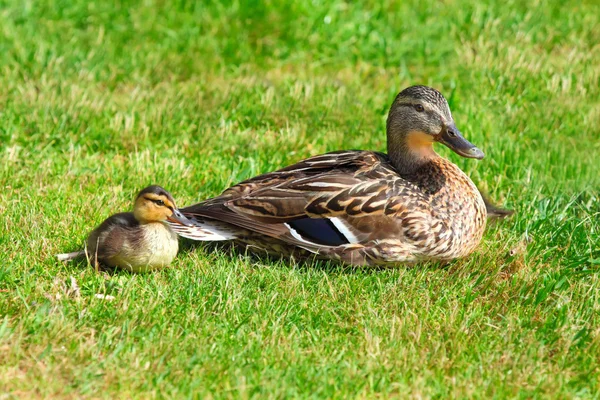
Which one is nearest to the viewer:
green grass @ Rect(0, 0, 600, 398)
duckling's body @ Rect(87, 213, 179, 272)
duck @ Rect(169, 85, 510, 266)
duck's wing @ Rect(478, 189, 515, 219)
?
green grass @ Rect(0, 0, 600, 398)

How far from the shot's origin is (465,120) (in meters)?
8.23

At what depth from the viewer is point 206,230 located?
19.8 feet

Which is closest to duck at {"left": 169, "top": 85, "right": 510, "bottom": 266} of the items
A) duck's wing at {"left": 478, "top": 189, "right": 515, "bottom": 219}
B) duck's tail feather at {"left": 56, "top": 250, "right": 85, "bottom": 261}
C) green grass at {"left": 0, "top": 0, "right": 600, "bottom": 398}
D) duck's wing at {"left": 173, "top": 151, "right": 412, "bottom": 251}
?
duck's wing at {"left": 173, "top": 151, "right": 412, "bottom": 251}

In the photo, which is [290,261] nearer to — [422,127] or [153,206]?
[153,206]

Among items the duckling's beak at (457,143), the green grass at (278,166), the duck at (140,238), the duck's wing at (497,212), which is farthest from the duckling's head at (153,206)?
the duck's wing at (497,212)

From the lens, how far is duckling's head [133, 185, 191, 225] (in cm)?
578

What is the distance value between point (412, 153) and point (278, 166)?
59.7 inches

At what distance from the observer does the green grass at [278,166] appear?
4.69 metres

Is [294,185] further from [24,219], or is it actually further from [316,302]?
[24,219]

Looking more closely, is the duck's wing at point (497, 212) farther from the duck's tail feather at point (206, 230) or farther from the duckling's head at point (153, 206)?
the duckling's head at point (153, 206)

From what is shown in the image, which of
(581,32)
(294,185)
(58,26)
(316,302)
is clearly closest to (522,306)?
(316,302)

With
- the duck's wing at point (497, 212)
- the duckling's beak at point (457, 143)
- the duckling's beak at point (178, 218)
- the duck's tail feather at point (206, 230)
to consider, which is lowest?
the duck's wing at point (497, 212)

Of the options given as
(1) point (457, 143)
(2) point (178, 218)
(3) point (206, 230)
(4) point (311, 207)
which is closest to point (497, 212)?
(1) point (457, 143)

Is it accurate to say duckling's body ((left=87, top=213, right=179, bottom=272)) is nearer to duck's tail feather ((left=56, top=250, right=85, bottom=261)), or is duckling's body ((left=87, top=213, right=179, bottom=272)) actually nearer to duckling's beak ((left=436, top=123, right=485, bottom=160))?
duck's tail feather ((left=56, top=250, right=85, bottom=261))
